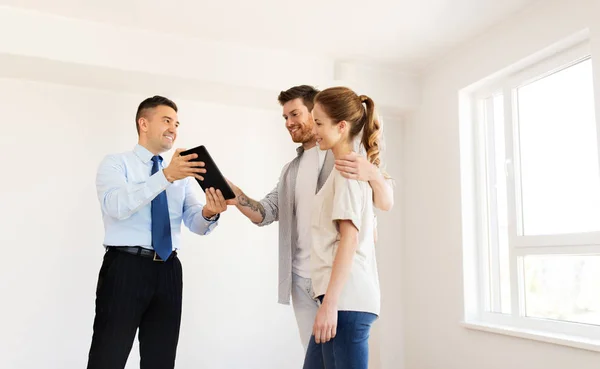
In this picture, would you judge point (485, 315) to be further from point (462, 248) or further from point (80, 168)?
point (80, 168)

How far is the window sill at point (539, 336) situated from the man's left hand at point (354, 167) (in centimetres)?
156

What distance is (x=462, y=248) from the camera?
11.2ft

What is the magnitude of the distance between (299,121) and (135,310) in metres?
1.00

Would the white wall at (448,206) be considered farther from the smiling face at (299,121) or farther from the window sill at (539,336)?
the smiling face at (299,121)

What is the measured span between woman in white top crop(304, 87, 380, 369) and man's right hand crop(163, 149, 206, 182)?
64cm

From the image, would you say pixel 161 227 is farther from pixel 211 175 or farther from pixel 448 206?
pixel 448 206

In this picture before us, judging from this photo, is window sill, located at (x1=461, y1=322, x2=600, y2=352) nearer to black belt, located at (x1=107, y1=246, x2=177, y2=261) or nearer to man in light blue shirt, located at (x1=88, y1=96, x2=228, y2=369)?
man in light blue shirt, located at (x1=88, y1=96, x2=228, y2=369)

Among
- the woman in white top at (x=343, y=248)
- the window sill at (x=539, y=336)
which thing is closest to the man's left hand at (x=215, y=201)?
the woman in white top at (x=343, y=248)

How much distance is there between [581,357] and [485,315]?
33.2 inches

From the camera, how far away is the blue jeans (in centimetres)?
147

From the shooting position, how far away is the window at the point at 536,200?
273 cm

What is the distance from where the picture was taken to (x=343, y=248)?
153 cm

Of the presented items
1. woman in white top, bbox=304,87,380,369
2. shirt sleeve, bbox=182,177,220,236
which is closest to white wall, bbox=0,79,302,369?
shirt sleeve, bbox=182,177,220,236

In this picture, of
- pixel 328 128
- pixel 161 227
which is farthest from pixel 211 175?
pixel 328 128
